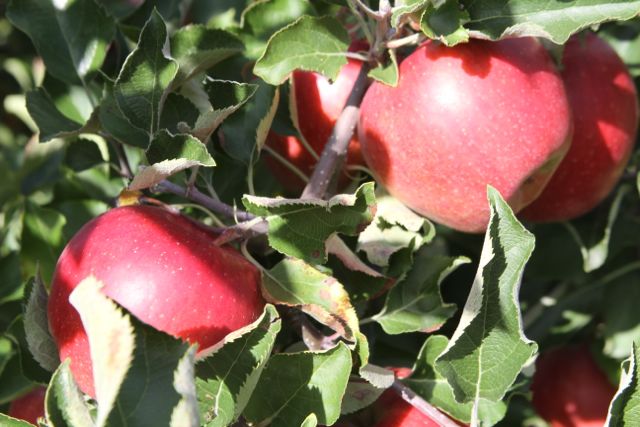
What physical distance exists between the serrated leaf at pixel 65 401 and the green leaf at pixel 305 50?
16.6 inches

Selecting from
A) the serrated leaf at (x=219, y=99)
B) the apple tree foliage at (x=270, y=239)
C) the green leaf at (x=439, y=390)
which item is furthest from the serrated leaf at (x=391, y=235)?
the serrated leaf at (x=219, y=99)

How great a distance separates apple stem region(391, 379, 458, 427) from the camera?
0.97 m

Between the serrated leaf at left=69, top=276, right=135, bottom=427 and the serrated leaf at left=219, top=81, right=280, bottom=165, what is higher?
the serrated leaf at left=69, top=276, right=135, bottom=427

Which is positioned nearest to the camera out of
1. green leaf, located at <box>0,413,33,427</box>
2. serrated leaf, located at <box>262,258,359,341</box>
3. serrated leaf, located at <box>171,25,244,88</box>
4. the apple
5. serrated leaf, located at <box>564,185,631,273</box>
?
green leaf, located at <box>0,413,33,427</box>

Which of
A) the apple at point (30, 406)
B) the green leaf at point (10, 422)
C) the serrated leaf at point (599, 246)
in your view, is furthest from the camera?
the serrated leaf at point (599, 246)

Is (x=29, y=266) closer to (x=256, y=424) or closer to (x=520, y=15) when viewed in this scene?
(x=256, y=424)

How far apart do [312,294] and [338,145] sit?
206 millimetres

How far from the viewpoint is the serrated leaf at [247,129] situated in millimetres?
1054

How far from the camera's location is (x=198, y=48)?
104 centimetres

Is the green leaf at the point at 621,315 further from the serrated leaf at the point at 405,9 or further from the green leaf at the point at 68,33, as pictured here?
the green leaf at the point at 68,33

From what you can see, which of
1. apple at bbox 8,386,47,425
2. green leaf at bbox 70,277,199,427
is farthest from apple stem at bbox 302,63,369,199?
apple at bbox 8,386,47,425

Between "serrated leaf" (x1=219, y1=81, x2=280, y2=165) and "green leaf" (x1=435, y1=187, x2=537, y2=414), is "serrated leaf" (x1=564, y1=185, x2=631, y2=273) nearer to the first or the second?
"green leaf" (x1=435, y1=187, x2=537, y2=414)

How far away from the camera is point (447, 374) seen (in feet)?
2.98

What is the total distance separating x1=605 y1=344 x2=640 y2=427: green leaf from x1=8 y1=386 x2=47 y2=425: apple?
709 millimetres
